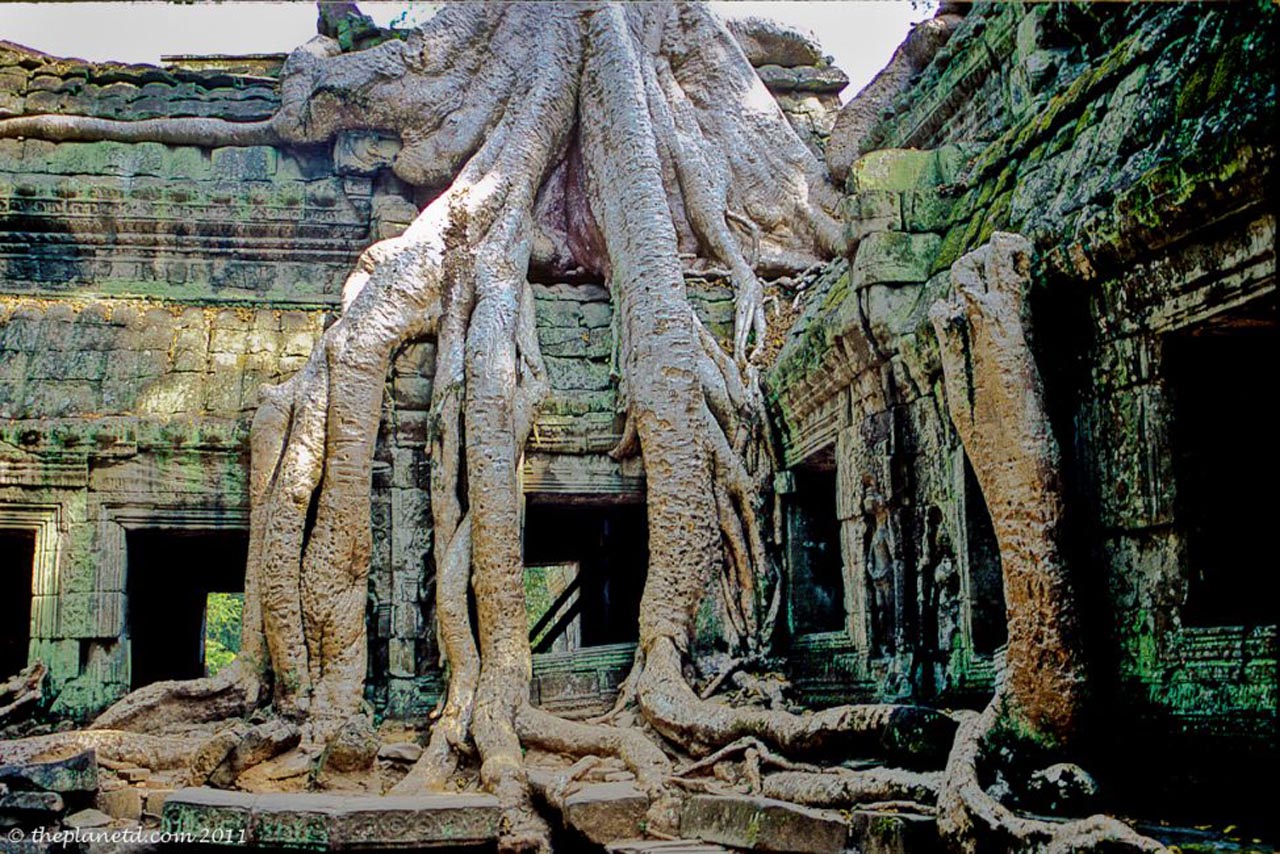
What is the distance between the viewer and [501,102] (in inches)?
332

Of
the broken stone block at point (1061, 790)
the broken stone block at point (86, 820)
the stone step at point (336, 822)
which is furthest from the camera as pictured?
the broken stone block at point (86, 820)

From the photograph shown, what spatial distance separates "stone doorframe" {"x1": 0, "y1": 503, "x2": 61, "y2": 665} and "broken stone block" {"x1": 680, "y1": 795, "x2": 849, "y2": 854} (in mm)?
3923

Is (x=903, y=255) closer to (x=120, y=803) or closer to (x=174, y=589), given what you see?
(x=120, y=803)

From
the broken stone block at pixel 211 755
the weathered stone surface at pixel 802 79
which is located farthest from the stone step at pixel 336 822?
the weathered stone surface at pixel 802 79

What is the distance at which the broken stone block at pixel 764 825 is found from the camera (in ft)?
12.5

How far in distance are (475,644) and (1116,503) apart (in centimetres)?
353

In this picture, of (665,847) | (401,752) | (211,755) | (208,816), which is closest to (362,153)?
(401,752)

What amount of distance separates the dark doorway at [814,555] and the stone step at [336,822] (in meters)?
2.68

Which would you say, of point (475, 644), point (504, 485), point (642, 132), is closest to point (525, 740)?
point (475, 644)

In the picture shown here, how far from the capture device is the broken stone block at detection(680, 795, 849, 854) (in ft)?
12.5

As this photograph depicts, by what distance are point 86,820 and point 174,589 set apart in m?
4.00

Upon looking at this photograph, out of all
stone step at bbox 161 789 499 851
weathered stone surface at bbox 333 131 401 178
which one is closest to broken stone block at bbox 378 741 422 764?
stone step at bbox 161 789 499 851

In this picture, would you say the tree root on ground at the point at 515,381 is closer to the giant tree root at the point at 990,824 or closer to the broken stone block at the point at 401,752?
the broken stone block at the point at 401,752

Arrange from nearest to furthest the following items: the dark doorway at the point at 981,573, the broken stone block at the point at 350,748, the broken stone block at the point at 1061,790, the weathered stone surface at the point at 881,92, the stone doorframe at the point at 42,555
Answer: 1. the broken stone block at the point at 1061,790
2. the dark doorway at the point at 981,573
3. the broken stone block at the point at 350,748
4. the stone doorframe at the point at 42,555
5. the weathered stone surface at the point at 881,92
